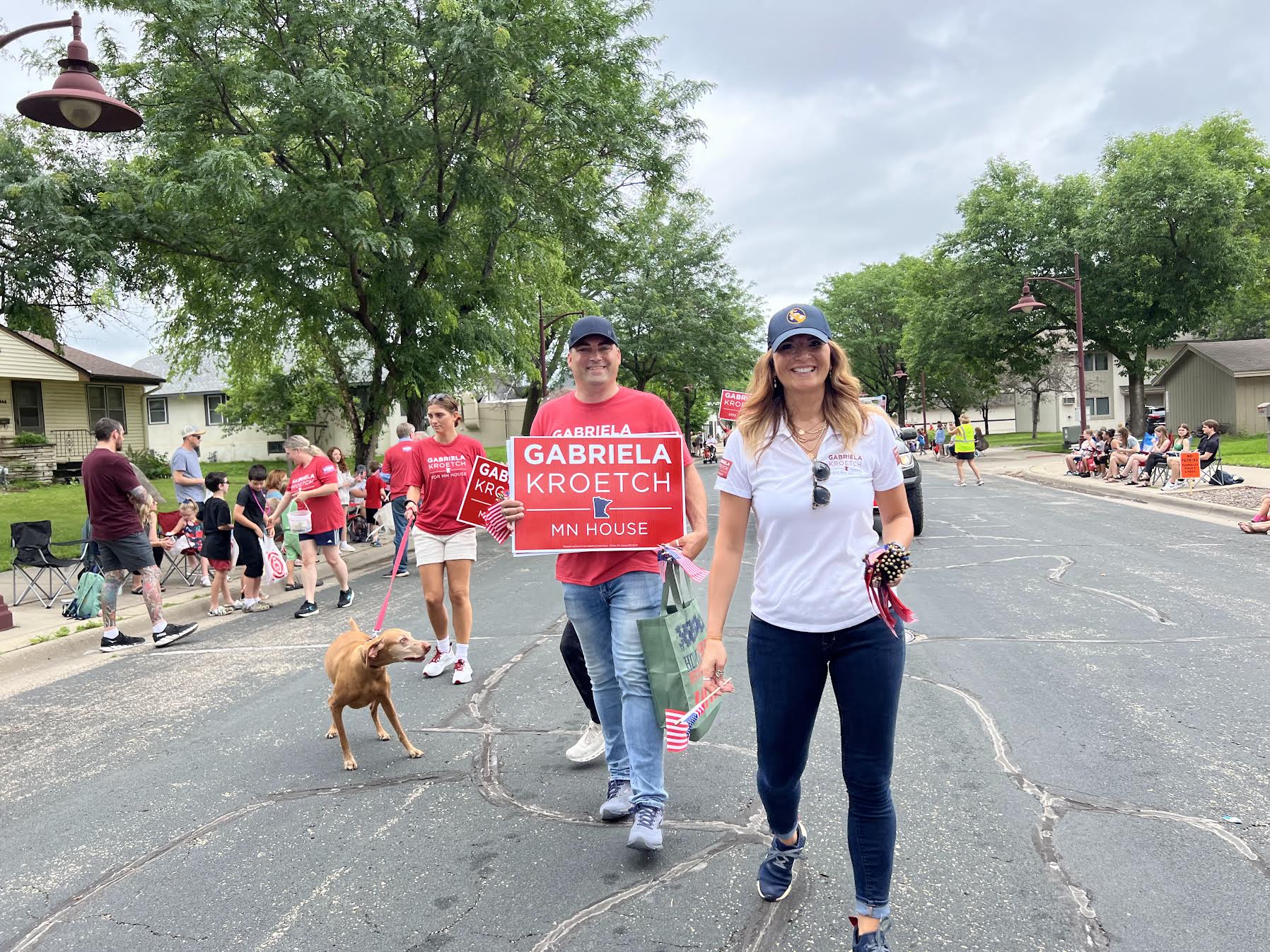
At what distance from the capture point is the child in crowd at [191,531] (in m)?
11.3

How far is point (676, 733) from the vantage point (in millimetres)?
2934

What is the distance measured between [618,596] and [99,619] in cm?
771

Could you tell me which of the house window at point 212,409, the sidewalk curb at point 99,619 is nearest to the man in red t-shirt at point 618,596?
the sidewalk curb at point 99,619

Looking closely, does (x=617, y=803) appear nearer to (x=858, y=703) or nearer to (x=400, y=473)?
(x=858, y=703)

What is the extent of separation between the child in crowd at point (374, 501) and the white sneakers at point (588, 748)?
10997 mm

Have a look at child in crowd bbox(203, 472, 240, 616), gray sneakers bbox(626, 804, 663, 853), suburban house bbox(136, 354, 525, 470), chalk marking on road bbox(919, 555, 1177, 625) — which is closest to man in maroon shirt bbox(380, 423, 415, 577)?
child in crowd bbox(203, 472, 240, 616)

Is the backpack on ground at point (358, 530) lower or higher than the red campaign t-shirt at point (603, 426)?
lower

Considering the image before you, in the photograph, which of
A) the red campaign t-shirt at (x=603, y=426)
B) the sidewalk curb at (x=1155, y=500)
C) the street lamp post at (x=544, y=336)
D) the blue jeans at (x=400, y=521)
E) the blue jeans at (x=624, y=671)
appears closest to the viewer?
the blue jeans at (x=624, y=671)

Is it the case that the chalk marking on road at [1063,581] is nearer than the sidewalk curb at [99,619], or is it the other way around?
the chalk marking on road at [1063,581]

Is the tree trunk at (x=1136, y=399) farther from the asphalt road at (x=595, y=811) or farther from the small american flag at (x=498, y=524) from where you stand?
the small american flag at (x=498, y=524)

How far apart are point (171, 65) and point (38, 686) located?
1001cm

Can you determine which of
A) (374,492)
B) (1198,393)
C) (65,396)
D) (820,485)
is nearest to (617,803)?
(820,485)

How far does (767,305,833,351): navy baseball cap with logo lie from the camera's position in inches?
106

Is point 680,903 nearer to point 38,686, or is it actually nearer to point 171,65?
point 38,686
